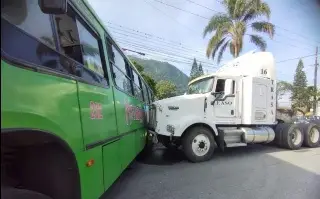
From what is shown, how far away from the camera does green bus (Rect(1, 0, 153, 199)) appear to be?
1863mm

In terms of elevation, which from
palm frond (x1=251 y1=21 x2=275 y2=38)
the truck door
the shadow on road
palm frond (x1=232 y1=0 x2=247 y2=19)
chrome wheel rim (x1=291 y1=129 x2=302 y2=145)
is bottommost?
the shadow on road

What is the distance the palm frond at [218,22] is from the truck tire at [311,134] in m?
12.8

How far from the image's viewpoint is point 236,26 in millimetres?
22328

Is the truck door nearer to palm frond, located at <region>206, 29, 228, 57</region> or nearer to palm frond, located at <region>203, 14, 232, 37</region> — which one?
palm frond, located at <region>206, 29, 228, 57</region>

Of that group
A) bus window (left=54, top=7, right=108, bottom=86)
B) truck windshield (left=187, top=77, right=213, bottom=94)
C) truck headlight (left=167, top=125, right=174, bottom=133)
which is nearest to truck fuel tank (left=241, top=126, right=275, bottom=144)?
truck windshield (left=187, top=77, right=213, bottom=94)

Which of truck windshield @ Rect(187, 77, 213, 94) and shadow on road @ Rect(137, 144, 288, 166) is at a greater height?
truck windshield @ Rect(187, 77, 213, 94)

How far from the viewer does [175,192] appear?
545cm

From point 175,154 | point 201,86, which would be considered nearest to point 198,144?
point 175,154

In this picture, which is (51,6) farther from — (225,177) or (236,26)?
(236,26)

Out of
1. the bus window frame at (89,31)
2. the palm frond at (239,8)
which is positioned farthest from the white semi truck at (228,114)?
the palm frond at (239,8)

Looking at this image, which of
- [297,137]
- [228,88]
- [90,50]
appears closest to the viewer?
[90,50]

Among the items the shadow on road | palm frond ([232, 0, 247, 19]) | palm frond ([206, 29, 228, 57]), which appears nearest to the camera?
the shadow on road

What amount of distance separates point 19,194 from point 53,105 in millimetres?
752

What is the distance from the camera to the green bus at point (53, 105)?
6.11 feet
